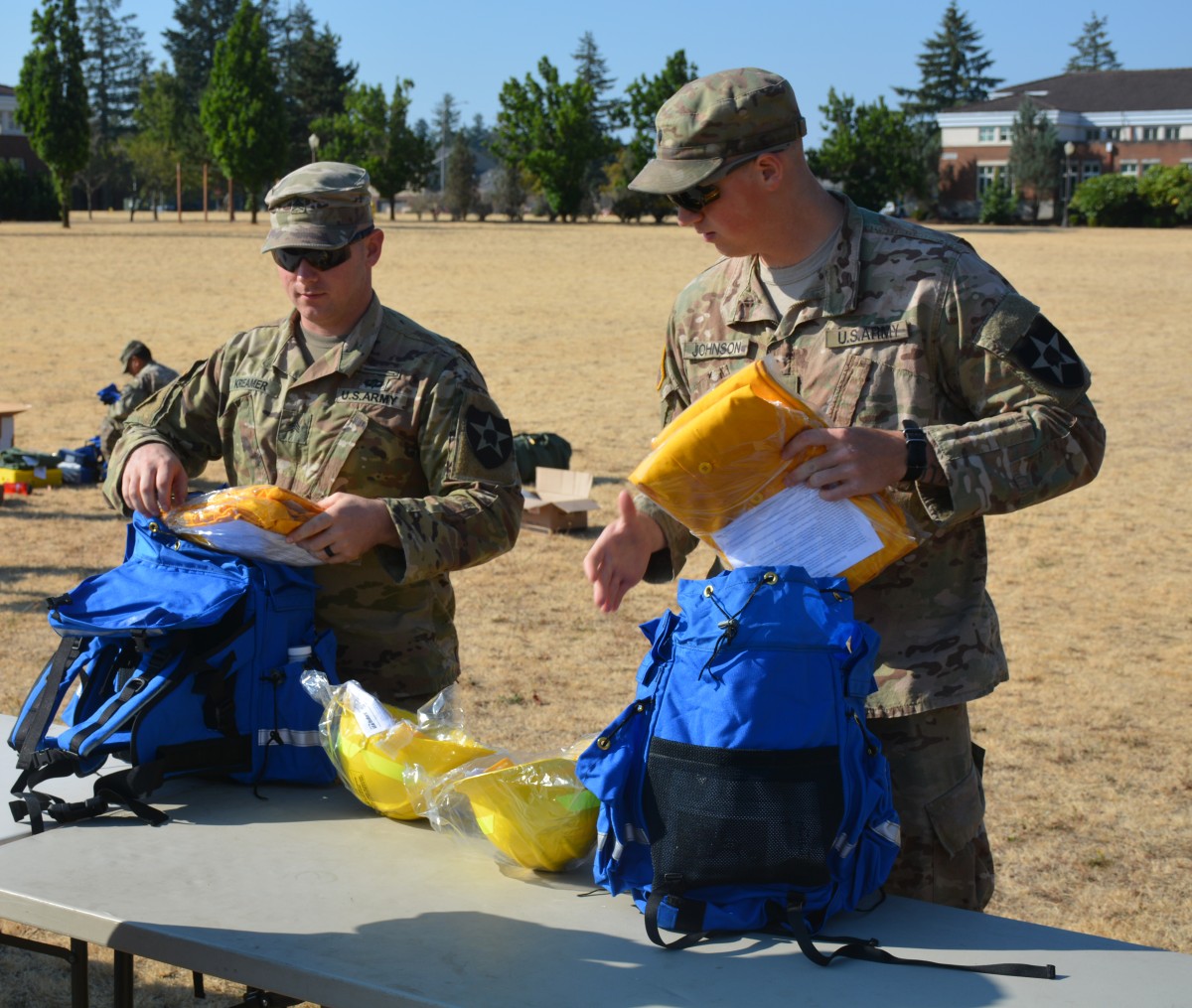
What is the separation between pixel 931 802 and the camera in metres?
2.77

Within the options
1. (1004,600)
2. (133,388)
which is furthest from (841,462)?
(133,388)

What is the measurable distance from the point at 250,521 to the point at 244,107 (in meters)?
60.7

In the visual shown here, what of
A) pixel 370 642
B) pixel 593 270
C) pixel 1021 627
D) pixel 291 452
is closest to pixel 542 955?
pixel 370 642

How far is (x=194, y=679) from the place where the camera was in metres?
3.02

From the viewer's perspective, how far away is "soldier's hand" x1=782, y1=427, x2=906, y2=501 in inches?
91.5

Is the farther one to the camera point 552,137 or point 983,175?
point 983,175

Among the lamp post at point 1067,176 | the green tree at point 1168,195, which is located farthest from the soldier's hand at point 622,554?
the lamp post at point 1067,176

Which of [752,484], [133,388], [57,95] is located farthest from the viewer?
[57,95]

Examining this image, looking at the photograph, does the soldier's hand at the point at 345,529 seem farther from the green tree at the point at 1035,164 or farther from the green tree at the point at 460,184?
the green tree at the point at 1035,164

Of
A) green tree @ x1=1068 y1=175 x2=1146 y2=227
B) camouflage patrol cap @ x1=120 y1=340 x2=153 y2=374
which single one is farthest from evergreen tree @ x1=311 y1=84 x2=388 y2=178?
camouflage patrol cap @ x1=120 y1=340 x2=153 y2=374

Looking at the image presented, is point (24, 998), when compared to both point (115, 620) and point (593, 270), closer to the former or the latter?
point (115, 620)

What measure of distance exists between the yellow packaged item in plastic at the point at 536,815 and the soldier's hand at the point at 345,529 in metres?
0.63

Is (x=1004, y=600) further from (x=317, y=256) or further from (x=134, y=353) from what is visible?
(x=134, y=353)

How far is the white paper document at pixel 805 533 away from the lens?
2.38 m
